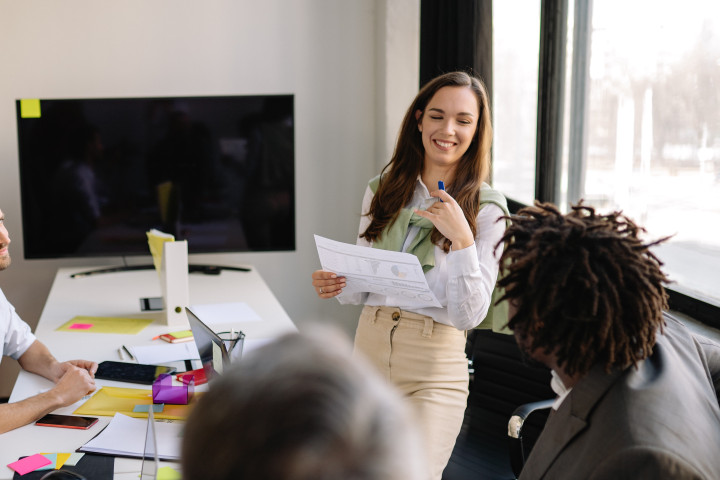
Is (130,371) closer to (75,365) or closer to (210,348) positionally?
(75,365)

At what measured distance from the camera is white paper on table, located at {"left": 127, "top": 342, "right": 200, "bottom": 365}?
6.55ft

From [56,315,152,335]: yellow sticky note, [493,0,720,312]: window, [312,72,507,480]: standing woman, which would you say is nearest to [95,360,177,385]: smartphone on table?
[56,315,152,335]: yellow sticky note

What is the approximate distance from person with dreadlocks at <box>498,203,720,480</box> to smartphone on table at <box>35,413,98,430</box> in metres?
0.99

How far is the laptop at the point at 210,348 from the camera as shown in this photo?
57.5 inches

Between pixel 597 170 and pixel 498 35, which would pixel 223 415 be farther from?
pixel 498 35

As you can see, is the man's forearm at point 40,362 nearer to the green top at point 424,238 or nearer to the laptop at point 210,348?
the laptop at point 210,348

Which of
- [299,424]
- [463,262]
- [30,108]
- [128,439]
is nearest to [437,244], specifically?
[463,262]

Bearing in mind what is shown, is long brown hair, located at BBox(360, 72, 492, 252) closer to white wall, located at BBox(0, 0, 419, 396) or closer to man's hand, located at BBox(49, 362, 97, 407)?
man's hand, located at BBox(49, 362, 97, 407)

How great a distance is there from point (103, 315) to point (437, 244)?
4.17ft

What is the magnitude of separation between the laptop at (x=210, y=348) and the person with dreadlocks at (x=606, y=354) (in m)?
0.64

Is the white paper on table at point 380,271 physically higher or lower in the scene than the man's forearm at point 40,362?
higher

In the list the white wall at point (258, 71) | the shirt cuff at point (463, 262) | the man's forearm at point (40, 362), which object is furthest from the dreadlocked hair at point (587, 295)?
the white wall at point (258, 71)

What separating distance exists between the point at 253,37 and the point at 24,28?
105 centimetres

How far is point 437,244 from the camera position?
200 centimetres
